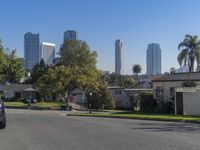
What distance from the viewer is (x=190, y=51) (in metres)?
82.0

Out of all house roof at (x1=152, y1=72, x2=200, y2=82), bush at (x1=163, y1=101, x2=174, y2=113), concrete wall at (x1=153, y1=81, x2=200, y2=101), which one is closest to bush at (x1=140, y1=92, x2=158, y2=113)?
concrete wall at (x1=153, y1=81, x2=200, y2=101)

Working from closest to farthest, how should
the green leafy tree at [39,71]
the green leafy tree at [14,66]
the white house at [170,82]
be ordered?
the white house at [170,82]
the green leafy tree at [14,66]
the green leafy tree at [39,71]

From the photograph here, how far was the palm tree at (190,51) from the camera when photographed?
265ft

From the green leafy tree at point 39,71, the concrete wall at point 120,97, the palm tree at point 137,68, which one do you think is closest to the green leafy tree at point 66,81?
the concrete wall at point 120,97

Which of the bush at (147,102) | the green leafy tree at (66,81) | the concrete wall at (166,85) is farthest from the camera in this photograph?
the green leafy tree at (66,81)

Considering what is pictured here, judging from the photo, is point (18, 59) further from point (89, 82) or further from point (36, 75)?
point (36, 75)

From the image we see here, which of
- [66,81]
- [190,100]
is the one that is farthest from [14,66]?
[190,100]

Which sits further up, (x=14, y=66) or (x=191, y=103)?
(x=14, y=66)

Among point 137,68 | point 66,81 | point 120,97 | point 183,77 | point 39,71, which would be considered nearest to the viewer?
point 183,77

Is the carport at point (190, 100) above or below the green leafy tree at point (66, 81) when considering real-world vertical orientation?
below

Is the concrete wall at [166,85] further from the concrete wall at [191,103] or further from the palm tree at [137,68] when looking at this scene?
the palm tree at [137,68]

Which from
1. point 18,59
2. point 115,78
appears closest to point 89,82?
point 18,59

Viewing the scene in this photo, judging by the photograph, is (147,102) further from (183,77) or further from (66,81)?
(66,81)

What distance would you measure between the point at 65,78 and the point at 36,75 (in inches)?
2008
